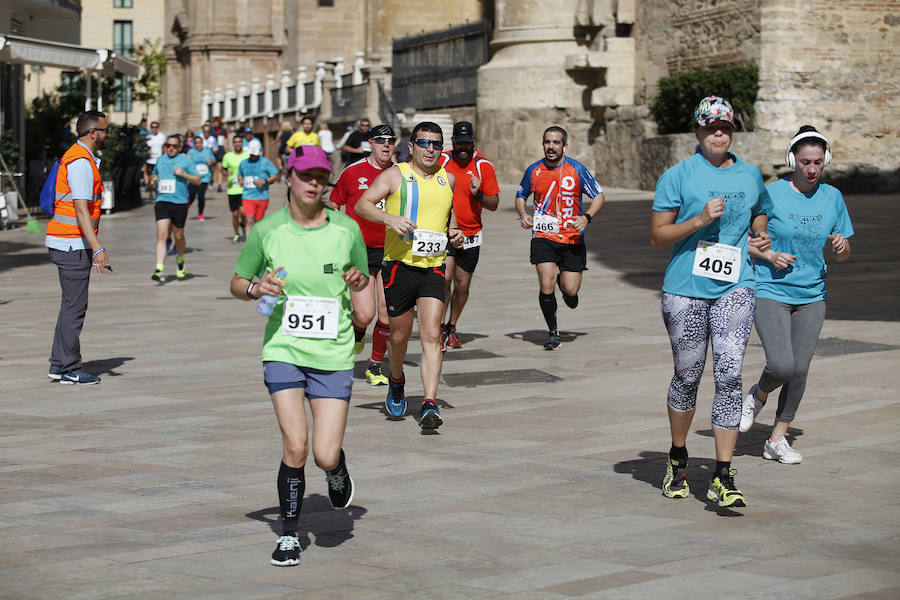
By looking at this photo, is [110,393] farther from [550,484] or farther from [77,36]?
[77,36]

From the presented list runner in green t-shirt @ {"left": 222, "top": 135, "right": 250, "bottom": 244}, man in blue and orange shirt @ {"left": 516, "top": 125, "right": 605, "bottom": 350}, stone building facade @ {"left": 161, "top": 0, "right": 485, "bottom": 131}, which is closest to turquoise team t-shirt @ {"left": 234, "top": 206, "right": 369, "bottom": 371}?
man in blue and orange shirt @ {"left": 516, "top": 125, "right": 605, "bottom": 350}

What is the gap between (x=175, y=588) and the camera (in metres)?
5.69

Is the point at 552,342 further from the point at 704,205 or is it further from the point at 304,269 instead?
the point at 304,269

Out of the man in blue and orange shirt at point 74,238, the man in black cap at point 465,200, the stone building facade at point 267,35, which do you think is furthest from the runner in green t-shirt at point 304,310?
the stone building facade at point 267,35

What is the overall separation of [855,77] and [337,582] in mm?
25370

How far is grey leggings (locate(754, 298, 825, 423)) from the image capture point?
8.23m

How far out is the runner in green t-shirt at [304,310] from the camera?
20.5 feet

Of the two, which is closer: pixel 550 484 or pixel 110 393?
pixel 550 484

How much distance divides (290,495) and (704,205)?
248 centimetres

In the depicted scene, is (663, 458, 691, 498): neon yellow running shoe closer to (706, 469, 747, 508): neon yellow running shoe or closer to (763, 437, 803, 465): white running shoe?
(706, 469, 747, 508): neon yellow running shoe

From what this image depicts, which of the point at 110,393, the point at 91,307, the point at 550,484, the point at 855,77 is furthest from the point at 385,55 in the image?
the point at 550,484

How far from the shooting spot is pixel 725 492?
7016 millimetres

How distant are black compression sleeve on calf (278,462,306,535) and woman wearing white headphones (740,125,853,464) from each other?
10.0 ft

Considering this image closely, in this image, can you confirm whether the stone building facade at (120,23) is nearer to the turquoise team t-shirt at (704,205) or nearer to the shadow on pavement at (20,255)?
the shadow on pavement at (20,255)
